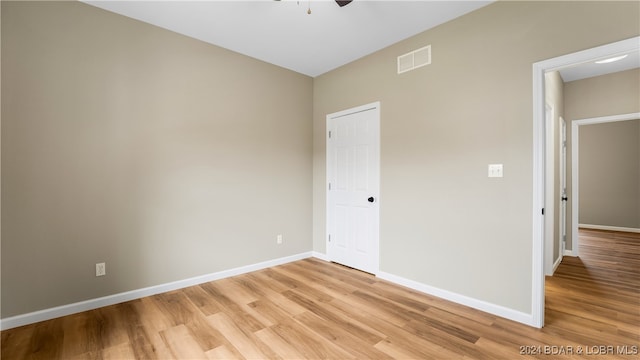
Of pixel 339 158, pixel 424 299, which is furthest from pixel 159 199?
pixel 424 299

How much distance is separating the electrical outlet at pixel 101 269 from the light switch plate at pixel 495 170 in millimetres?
3756

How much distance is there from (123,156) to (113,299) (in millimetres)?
1398

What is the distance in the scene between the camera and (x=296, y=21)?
278cm

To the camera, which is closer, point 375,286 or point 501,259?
point 501,259

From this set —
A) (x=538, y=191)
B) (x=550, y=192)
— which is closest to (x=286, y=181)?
(x=538, y=191)

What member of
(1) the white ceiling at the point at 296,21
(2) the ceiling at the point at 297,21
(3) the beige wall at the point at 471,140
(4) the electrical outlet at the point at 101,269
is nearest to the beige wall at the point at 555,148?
(2) the ceiling at the point at 297,21

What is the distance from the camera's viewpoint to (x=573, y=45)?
2.06m

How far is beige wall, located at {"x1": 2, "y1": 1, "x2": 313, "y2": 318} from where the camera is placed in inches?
87.9

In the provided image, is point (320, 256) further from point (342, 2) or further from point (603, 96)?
point (603, 96)

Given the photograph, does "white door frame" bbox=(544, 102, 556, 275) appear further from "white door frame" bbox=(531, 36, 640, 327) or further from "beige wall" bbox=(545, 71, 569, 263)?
"white door frame" bbox=(531, 36, 640, 327)

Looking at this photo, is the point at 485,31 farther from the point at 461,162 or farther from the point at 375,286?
the point at 375,286

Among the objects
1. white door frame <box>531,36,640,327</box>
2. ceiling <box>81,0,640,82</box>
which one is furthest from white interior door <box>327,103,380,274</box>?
white door frame <box>531,36,640,327</box>

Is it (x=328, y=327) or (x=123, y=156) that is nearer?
(x=328, y=327)

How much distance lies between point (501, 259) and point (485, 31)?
211cm
